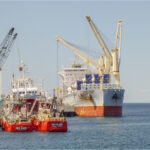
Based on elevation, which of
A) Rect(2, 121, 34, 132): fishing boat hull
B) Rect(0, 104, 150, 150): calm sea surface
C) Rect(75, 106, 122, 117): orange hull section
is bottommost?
Rect(0, 104, 150, 150): calm sea surface

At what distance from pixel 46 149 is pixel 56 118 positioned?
38.5ft

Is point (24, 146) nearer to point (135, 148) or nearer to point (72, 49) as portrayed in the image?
point (135, 148)

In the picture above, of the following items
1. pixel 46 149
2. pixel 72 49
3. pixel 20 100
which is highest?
pixel 72 49

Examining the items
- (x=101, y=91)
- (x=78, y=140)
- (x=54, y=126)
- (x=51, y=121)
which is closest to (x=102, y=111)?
(x=101, y=91)

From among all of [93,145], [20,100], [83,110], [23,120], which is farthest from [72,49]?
[93,145]

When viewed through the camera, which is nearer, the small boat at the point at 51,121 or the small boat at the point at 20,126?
the small boat at the point at 51,121

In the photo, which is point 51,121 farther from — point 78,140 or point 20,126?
point 78,140

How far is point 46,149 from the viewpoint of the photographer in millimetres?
51344

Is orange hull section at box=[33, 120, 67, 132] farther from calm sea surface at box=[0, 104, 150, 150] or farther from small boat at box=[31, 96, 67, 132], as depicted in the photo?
calm sea surface at box=[0, 104, 150, 150]

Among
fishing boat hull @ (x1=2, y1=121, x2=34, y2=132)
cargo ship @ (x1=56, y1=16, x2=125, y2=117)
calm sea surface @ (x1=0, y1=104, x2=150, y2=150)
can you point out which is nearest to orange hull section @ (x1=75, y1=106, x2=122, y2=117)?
cargo ship @ (x1=56, y1=16, x2=125, y2=117)

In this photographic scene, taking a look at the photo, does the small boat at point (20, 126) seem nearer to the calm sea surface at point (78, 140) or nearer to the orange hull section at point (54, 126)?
the calm sea surface at point (78, 140)


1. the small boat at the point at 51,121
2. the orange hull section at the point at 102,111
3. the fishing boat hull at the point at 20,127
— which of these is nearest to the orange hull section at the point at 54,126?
the small boat at the point at 51,121

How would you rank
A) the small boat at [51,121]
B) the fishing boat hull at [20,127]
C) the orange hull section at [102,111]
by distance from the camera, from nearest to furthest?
A: the small boat at [51,121] → the fishing boat hull at [20,127] → the orange hull section at [102,111]

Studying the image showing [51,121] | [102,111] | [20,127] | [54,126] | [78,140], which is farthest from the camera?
[102,111]
